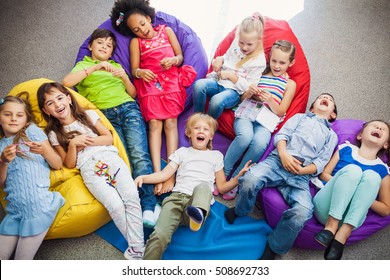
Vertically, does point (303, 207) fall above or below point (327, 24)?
below

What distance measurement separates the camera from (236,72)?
96.3 inches

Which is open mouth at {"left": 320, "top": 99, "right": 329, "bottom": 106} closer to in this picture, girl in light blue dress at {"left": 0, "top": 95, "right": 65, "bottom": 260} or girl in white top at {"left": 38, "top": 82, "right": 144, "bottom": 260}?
girl in white top at {"left": 38, "top": 82, "right": 144, "bottom": 260}

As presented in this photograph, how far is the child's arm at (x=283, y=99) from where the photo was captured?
2.30 meters

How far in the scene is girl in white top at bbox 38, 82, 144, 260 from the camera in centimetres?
198

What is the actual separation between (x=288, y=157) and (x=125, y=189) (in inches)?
35.9

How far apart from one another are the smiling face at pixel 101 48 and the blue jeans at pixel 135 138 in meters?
0.37

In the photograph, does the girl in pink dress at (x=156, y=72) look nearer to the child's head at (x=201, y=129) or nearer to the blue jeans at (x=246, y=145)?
the child's head at (x=201, y=129)

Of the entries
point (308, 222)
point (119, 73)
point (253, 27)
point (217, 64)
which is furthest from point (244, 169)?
point (119, 73)

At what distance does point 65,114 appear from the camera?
6.86 feet

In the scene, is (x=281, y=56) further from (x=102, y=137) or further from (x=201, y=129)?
(x=102, y=137)

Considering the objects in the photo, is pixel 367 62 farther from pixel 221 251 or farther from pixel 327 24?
pixel 221 251

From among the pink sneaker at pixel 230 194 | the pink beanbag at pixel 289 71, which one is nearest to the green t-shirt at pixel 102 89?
the pink beanbag at pixel 289 71
